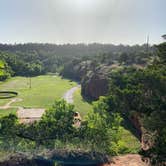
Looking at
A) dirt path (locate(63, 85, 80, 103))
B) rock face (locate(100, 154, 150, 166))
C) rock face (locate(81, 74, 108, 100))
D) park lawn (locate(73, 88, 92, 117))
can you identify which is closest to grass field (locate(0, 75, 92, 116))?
park lawn (locate(73, 88, 92, 117))

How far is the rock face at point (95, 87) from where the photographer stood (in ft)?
216

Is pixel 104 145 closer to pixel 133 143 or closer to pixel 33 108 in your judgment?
pixel 133 143

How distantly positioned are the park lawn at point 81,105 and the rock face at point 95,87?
7.76ft

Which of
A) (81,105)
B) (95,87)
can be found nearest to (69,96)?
(95,87)

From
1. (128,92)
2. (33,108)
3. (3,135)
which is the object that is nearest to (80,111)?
(33,108)

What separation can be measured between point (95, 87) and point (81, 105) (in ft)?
23.5

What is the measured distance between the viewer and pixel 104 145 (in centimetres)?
2953

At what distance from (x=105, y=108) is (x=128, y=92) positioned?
5.73m

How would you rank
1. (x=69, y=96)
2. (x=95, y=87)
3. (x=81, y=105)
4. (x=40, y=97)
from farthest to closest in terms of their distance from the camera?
(x=69, y=96) < (x=40, y=97) < (x=95, y=87) < (x=81, y=105)

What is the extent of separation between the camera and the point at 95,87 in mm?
69562

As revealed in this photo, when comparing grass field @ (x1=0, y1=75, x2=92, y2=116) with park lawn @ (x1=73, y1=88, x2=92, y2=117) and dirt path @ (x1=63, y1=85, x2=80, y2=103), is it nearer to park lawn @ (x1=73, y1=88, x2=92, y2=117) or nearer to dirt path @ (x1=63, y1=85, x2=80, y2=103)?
park lawn @ (x1=73, y1=88, x2=92, y2=117)

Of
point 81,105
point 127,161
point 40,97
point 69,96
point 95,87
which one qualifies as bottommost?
point 40,97

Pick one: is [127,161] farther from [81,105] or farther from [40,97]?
[40,97]

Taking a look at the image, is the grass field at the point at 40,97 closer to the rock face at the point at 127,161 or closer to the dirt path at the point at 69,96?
the dirt path at the point at 69,96
